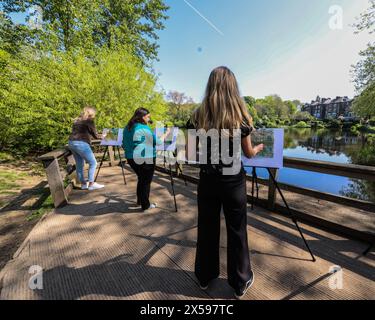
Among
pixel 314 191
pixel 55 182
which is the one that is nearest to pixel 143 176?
pixel 55 182

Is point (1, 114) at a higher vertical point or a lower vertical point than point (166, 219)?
higher

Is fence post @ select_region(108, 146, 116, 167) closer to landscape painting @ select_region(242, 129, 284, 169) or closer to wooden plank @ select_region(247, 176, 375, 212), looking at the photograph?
wooden plank @ select_region(247, 176, 375, 212)

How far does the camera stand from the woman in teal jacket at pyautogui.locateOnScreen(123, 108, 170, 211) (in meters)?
3.27

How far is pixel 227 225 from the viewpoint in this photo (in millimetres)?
1775

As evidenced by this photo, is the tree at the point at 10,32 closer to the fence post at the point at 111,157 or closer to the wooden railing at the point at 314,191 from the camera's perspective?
the fence post at the point at 111,157

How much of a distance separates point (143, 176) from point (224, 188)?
6.73 ft

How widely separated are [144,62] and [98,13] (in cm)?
373

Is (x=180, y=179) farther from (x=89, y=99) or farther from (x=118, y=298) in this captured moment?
(x=89, y=99)

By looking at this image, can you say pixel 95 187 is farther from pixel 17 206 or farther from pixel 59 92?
pixel 59 92

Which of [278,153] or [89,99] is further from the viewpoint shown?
[89,99]

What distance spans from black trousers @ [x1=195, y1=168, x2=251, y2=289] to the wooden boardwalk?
0.69 ft

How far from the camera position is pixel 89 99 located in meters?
7.56
